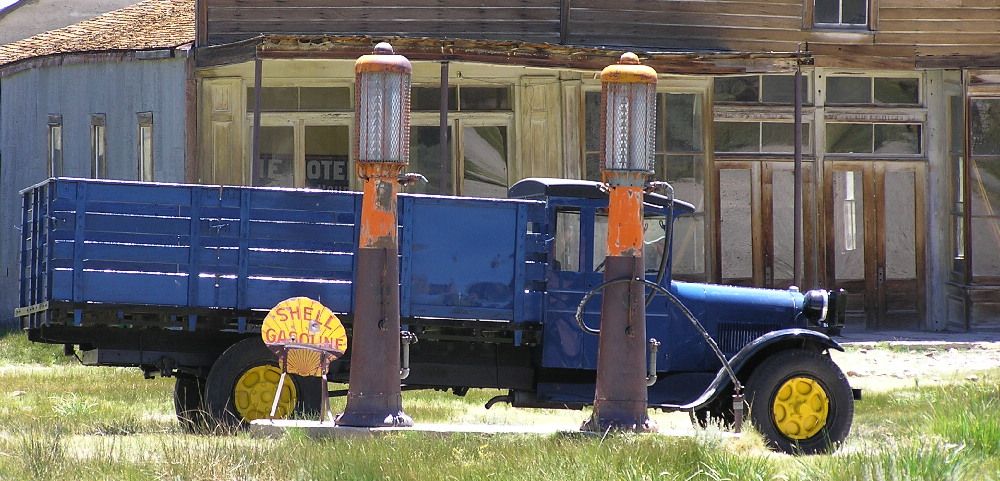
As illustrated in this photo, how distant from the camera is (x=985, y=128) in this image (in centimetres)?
2192

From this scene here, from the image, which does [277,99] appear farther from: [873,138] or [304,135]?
[873,138]

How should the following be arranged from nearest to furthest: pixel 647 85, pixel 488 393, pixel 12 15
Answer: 1. pixel 647 85
2. pixel 488 393
3. pixel 12 15

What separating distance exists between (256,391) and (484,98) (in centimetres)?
943

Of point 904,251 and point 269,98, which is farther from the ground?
point 269,98

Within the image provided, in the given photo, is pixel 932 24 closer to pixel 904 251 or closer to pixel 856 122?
pixel 856 122

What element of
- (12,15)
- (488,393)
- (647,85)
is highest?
(12,15)

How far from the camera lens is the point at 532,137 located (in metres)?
21.1

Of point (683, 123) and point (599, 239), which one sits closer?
point (599, 239)

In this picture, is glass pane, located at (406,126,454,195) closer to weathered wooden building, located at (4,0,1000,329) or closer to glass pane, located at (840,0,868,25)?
weathered wooden building, located at (4,0,1000,329)

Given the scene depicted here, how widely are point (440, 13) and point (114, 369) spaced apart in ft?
20.5

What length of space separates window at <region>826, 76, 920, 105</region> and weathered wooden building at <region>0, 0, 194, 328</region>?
8556mm

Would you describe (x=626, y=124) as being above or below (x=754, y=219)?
above

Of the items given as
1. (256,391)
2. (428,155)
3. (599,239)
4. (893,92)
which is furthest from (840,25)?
(256,391)

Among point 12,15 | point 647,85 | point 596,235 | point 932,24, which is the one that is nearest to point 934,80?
point 932,24
